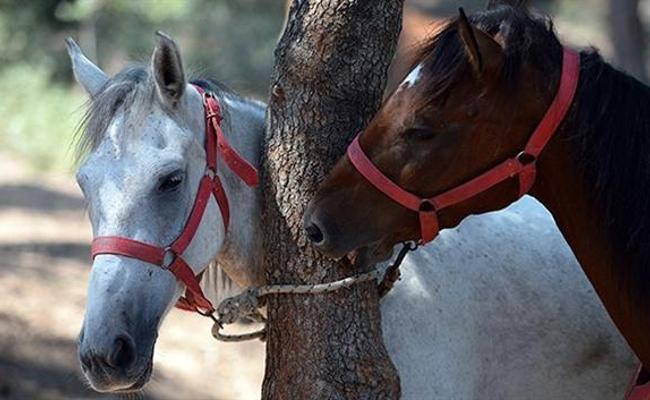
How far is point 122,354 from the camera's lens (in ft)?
10.8

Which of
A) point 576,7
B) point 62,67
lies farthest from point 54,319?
point 576,7

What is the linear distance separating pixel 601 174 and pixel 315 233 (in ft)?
2.73

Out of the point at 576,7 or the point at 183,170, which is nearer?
the point at 183,170

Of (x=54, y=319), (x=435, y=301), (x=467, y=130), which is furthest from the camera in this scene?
(x=54, y=319)

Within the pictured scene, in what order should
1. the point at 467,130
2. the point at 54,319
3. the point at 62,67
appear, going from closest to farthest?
the point at 467,130 < the point at 54,319 < the point at 62,67

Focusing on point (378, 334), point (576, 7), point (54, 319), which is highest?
point (378, 334)

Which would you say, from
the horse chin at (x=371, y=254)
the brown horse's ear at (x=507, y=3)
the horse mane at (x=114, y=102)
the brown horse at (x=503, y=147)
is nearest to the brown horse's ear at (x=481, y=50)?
the brown horse at (x=503, y=147)

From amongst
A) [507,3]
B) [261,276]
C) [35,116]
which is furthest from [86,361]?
[35,116]

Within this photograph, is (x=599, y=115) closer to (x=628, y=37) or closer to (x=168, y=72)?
(x=168, y=72)

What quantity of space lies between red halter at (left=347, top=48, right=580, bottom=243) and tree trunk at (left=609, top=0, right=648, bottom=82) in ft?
28.3

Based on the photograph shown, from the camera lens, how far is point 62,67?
2131 centimetres

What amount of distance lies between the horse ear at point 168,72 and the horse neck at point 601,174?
1.08 m

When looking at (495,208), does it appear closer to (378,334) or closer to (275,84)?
(378,334)

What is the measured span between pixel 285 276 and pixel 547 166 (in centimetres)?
85
